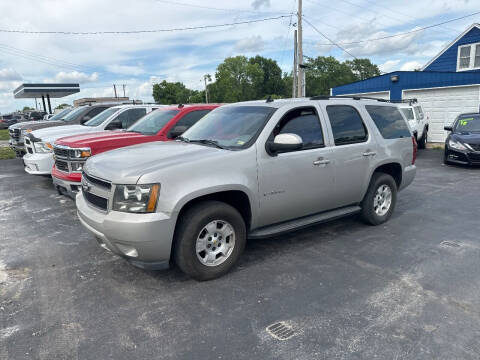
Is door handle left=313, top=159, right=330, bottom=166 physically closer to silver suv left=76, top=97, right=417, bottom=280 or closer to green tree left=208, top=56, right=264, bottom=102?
silver suv left=76, top=97, right=417, bottom=280

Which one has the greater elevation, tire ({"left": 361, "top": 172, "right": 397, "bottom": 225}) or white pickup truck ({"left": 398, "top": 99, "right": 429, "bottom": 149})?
white pickup truck ({"left": 398, "top": 99, "right": 429, "bottom": 149})

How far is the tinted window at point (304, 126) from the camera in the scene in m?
4.26

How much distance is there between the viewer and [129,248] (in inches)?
133

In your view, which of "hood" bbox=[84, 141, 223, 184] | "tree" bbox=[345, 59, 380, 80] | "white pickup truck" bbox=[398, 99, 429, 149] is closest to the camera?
"hood" bbox=[84, 141, 223, 184]

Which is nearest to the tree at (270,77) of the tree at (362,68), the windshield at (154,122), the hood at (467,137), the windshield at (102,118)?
the tree at (362,68)

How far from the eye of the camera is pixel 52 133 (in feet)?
26.8

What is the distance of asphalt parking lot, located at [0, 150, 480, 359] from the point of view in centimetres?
272

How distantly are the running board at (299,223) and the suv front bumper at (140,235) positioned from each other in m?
1.05

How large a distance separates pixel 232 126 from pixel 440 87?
49.7 feet

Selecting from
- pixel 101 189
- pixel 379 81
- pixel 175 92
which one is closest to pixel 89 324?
pixel 101 189

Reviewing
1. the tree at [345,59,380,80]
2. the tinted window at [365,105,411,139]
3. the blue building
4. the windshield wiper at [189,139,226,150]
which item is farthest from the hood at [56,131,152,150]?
the tree at [345,59,380,80]

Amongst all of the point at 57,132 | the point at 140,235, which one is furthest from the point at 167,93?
A: the point at 140,235

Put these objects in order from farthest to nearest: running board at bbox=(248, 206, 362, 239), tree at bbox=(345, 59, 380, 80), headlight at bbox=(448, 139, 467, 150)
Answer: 1. tree at bbox=(345, 59, 380, 80)
2. headlight at bbox=(448, 139, 467, 150)
3. running board at bbox=(248, 206, 362, 239)

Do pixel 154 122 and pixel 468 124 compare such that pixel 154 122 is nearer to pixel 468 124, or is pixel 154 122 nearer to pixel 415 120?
pixel 468 124
